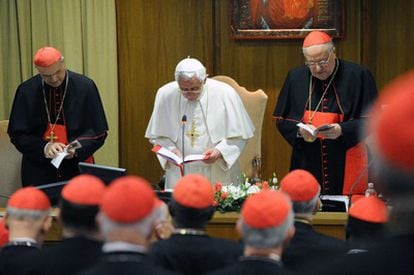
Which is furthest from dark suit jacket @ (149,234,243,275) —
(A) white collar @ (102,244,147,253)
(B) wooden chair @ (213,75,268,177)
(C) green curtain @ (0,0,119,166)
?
(C) green curtain @ (0,0,119,166)

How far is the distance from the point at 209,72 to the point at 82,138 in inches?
82.6

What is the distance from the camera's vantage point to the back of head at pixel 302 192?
3887 millimetres

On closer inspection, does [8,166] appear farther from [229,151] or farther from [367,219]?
[367,219]

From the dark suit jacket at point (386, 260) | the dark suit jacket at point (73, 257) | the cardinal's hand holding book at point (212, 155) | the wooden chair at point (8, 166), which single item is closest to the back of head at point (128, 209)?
the dark suit jacket at point (73, 257)

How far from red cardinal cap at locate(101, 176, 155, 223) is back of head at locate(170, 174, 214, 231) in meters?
0.59

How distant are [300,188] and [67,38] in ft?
15.5

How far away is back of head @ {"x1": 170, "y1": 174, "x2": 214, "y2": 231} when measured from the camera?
3.52 m

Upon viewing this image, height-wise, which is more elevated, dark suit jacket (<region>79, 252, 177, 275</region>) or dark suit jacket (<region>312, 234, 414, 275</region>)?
dark suit jacket (<region>312, 234, 414, 275</region>)

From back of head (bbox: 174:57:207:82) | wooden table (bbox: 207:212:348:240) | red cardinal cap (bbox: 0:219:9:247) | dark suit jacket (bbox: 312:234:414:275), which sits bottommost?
wooden table (bbox: 207:212:348:240)

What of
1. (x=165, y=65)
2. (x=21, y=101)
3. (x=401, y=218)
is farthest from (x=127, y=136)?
(x=401, y=218)

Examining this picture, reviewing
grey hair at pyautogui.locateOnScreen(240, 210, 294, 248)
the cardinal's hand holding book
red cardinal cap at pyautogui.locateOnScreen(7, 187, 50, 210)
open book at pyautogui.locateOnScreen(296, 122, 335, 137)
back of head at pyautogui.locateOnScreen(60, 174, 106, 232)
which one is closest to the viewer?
grey hair at pyautogui.locateOnScreen(240, 210, 294, 248)

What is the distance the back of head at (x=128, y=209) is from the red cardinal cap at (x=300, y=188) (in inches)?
45.2

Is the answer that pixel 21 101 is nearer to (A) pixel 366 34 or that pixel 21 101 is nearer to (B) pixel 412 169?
(A) pixel 366 34

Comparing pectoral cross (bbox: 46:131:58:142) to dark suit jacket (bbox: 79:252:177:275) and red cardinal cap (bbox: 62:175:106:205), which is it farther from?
dark suit jacket (bbox: 79:252:177:275)
